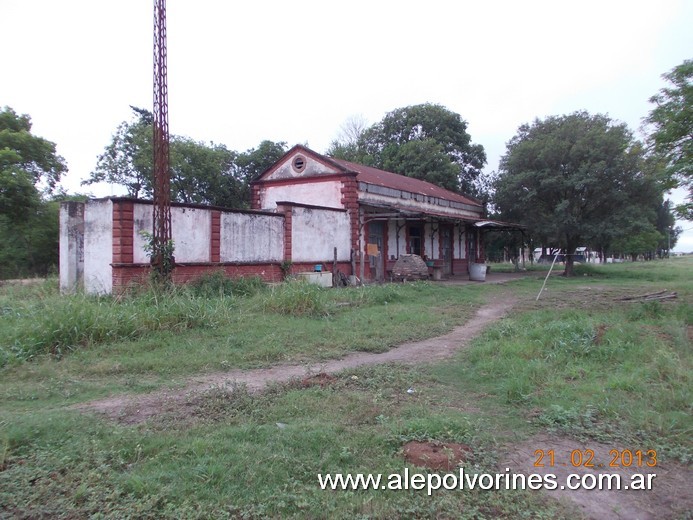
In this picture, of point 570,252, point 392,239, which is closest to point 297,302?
point 392,239

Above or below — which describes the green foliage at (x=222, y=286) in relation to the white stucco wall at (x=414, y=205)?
below

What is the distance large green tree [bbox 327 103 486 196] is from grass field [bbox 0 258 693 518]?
26.1 m

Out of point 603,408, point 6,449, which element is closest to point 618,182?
point 603,408

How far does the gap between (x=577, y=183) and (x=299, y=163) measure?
1439 centimetres

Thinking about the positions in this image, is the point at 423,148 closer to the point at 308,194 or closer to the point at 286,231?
the point at 308,194

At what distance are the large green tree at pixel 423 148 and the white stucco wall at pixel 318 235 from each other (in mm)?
17177

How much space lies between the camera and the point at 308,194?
21.5 meters

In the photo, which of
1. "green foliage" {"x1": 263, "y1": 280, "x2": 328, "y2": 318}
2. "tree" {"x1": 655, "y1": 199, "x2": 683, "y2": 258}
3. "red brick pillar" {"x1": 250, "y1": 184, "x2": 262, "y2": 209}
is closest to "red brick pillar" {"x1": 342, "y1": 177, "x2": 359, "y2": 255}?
"red brick pillar" {"x1": 250, "y1": 184, "x2": 262, "y2": 209}

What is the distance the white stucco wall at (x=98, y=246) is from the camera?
12477 mm

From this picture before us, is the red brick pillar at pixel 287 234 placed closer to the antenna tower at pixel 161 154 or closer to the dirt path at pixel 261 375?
the antenna tower at pixel 161 154

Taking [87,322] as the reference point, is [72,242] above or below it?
above

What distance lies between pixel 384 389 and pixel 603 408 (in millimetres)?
2353

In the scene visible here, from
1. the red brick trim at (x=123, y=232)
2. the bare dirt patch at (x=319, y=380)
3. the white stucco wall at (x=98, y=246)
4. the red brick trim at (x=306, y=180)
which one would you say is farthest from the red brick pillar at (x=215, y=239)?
the bare dirt patch at (x=319, y=380)

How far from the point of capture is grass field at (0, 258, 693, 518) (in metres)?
3.38
